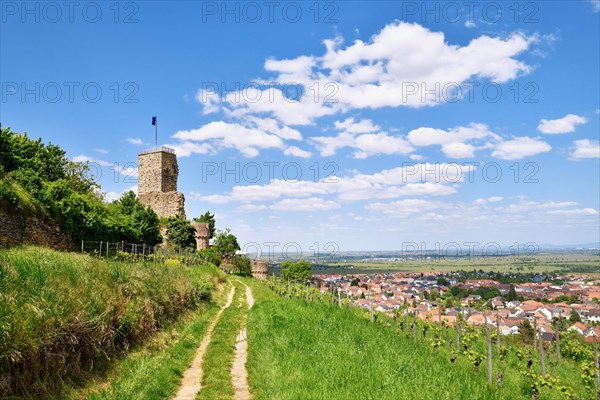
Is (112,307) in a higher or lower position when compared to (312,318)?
higher

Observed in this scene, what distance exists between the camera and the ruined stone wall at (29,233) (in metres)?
20.9

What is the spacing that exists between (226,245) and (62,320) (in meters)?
52.8

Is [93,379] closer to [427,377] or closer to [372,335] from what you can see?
[427,377]

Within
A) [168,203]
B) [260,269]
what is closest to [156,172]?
[168,203]

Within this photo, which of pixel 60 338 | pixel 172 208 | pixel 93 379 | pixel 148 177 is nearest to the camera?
pixel 60 338

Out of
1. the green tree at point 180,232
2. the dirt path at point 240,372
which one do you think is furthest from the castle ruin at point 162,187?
the dirt path at point 240,372

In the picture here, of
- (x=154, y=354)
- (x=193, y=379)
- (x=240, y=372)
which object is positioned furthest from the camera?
(x=154, y=354)

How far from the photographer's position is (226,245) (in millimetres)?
60219

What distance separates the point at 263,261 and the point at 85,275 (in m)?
57.5

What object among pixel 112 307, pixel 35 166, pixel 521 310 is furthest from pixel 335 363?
pixel 35 166

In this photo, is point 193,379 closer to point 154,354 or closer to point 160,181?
point 154,354

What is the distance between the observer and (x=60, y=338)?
25.4ft

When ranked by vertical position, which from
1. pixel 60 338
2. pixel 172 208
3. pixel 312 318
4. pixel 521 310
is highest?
pixel 172 208

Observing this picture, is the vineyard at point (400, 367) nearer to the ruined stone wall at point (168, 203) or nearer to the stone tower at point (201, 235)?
the stone tower at point (201, 235)
